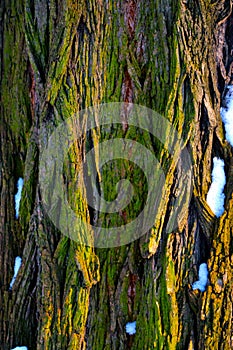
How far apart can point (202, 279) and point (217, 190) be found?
0.38 meters

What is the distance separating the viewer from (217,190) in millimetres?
1960

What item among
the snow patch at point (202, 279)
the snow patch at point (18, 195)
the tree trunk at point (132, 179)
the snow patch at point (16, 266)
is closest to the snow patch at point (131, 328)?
the tree trunk at point (132, 179)

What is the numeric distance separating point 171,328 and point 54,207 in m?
0.70

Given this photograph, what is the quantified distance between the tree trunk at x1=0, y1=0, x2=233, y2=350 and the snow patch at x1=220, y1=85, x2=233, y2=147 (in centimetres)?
3

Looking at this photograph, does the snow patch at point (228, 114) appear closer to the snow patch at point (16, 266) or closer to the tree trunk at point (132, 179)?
the tree trunk at point (132, 179)

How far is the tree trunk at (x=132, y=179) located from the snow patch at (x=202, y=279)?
22mm

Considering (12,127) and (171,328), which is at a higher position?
(12,127)

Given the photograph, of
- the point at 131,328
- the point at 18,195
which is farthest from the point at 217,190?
the point at 18,195

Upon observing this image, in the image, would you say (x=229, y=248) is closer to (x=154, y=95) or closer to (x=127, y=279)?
(x=127, y=279)

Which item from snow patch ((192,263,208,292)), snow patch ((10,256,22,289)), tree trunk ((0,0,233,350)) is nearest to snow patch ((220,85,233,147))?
tree trunk ((0,0,233,350))

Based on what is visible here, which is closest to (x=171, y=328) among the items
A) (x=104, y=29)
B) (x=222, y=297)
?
(x=222, y=297)

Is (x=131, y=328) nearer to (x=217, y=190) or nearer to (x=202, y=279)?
(x=202, y=279)

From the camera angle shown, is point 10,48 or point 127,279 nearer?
point 127,279

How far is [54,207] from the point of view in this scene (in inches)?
74.7
